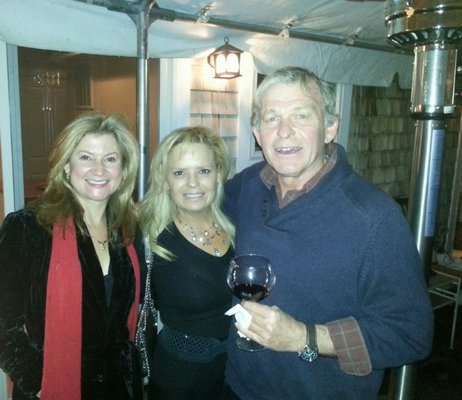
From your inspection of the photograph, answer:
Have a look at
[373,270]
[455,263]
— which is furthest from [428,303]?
[455,263]

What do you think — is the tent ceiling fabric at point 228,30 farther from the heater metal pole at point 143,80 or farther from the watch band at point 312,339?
the watch band at point 312,339

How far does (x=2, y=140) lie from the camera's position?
278 cm

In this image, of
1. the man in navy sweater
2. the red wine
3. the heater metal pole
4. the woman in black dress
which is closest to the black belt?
the woman in black dress

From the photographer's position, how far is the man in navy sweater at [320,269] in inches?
54.9

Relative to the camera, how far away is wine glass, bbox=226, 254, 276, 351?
1.54 metres

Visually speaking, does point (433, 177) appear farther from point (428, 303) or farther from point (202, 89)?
point (202, 89)

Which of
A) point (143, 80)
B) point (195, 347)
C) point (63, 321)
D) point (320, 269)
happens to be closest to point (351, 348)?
point (320, 269)

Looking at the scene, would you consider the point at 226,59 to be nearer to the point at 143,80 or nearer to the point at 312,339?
the point at 143,80

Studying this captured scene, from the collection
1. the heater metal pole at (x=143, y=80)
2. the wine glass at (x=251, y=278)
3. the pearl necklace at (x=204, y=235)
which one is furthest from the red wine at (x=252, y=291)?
the heater metal pole at (x=143, y=80)

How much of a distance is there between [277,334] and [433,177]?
0.83m

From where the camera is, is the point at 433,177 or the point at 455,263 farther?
the point at 455,263

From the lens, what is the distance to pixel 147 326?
7.72 ft

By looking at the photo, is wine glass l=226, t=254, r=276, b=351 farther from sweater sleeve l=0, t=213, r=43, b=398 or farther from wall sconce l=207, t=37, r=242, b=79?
wall sconce l=207, t=37, r=242, b=79

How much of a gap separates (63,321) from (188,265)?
65 centimetres
